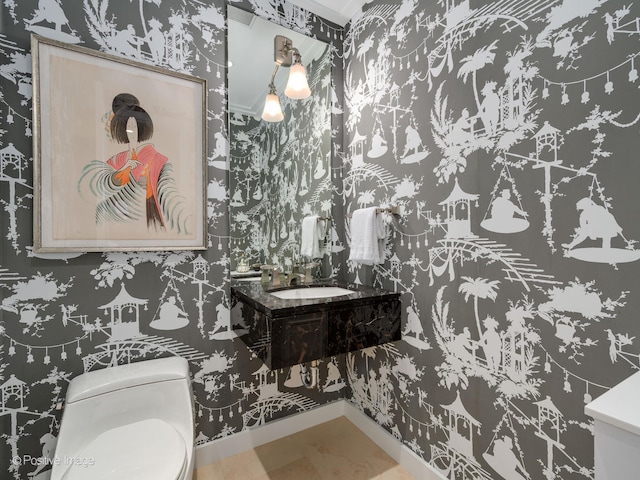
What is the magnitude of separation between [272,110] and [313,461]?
2.06 metres

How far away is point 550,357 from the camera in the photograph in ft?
3.44

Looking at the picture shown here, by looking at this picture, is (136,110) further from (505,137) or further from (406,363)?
(406,363)

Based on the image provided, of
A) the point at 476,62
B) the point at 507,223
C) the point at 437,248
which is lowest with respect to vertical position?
the point at 437,248

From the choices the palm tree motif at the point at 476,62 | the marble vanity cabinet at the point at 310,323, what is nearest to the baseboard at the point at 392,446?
the marble vanity cabinet at the point at 310,323

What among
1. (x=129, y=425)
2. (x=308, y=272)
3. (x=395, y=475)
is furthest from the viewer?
(x=308, y=272)

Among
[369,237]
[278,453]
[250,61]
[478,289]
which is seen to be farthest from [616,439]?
[250,61]

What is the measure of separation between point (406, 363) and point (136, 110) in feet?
6.22

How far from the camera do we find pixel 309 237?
1.97 meters

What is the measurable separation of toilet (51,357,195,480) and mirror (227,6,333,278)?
2.09 ft

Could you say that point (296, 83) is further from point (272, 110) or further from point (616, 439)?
point (616, 439)

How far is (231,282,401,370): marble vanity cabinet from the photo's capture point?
132 cm

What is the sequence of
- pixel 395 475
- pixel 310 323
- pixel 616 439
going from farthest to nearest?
1. pixel 395 475
2. pixel 310 323
3. pixel 616 439

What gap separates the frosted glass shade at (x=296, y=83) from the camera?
175cm

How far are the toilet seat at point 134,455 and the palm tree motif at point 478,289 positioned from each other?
1.28m
